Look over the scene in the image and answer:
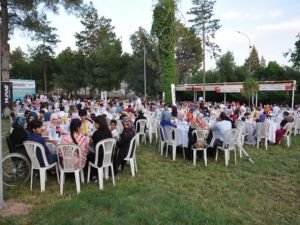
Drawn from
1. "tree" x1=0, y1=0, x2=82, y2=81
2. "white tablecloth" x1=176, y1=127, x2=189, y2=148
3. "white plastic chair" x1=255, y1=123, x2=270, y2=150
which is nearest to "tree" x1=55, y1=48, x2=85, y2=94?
"tree" x1=0, y1=0, x2=82, y2=81

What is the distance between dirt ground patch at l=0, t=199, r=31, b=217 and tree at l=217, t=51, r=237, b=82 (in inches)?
1710

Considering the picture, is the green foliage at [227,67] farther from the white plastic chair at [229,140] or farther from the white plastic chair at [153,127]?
the white plastic chair at [229,140]

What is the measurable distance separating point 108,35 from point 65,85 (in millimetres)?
12452

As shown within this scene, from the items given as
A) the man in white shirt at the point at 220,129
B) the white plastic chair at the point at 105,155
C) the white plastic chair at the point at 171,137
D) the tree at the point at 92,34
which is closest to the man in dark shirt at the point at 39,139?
the white plastic chair at the point at 105,155

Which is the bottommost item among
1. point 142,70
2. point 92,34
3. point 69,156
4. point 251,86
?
point 69,156

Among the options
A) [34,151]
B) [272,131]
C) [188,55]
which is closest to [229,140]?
[272,131]

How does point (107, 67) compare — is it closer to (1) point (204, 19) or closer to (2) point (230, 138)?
(1) point (204, 19)

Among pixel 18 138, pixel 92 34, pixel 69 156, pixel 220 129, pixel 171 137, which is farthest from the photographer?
pixel 92 34

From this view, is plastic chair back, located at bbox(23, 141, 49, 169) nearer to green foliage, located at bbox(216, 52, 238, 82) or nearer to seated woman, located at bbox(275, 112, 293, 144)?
seated woman, located at bbox(275, 112, 293, 144)

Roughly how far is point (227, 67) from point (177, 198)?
43.3 m

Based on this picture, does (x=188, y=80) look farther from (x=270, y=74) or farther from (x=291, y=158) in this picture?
(x=291, y=158)

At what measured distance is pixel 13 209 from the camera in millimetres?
5289

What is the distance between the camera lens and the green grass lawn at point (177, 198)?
485cm

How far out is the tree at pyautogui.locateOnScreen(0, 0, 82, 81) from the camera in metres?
21.4
